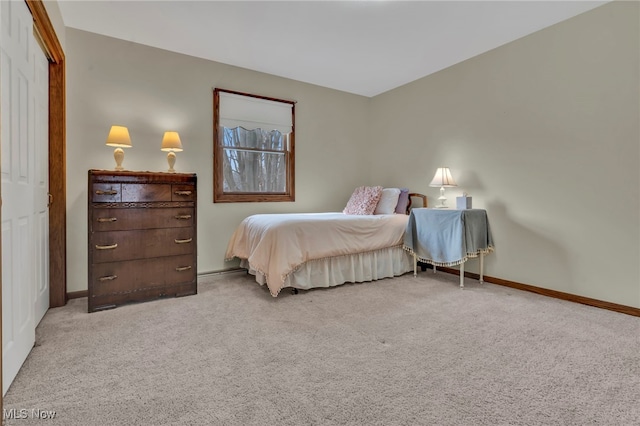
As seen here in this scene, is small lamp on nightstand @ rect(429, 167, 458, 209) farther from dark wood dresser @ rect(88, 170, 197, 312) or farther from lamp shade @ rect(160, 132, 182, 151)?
lamp shade @ rect(160, 132, 182, 151)

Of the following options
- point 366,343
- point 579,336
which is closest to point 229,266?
point 366,343

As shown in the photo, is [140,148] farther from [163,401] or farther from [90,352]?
[163,401]

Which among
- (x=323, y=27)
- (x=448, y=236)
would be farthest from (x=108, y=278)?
(x=448, y=236)

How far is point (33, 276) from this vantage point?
2.11m

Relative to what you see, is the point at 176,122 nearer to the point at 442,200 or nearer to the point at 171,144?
the point at 171,144

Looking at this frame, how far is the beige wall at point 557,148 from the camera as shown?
2.56 m

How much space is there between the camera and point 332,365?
5.66 feet

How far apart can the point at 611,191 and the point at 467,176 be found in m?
1.29

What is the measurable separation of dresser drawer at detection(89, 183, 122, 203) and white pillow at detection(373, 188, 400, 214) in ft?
9.02

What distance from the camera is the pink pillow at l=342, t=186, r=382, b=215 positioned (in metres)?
3.94

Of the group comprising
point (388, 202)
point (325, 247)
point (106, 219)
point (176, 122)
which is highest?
point (176, 122)

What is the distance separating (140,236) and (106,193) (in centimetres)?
43

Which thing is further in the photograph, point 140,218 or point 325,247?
point 325,247

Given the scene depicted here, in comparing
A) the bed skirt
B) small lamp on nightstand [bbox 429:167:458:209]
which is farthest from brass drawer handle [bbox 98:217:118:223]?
small lamp on nightstand [bbox 429:167:458:209]
